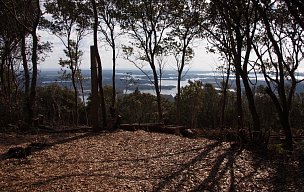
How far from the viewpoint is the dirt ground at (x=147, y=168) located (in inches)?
197

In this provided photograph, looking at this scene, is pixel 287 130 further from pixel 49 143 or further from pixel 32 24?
pixel 32 24

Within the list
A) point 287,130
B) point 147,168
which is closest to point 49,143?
point 147,168

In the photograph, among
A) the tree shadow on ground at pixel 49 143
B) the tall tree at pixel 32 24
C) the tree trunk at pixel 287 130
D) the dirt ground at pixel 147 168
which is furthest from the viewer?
the tall tree at pixel 32 24

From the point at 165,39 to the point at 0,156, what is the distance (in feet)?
41.0

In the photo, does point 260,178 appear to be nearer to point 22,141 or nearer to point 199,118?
point 22,141

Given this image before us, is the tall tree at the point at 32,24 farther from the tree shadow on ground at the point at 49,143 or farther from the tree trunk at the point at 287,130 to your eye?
the tree trunk at the point at 287,130

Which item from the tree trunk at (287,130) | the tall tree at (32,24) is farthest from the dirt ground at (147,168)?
the tall tree at (32,24)

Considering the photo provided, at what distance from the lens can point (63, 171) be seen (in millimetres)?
5672

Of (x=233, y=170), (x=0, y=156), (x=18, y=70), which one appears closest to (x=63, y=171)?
(x=0, y=156)

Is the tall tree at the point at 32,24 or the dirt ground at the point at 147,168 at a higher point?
the tall tree at the point at 32,24

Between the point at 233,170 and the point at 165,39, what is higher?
the point at 165,39

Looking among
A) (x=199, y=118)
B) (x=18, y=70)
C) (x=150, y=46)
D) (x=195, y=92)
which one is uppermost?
(x=150, y=46)

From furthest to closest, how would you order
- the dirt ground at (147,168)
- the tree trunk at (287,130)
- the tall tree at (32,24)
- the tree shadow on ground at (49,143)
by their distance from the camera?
the tall tree at (32,24)
the tree trunk at (287,130)
the tree shadow on ground at (49,143)
the dirt ground at (147,168)

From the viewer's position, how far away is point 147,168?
5.92 meters
